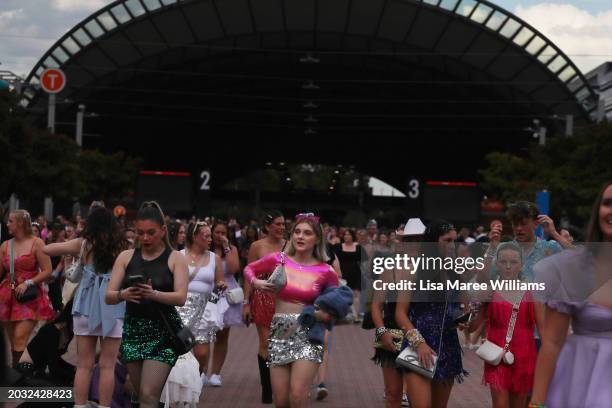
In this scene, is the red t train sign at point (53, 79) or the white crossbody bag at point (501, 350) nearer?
the white crossbody bag at point (501, 350)

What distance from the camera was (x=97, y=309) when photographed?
914 centimetres

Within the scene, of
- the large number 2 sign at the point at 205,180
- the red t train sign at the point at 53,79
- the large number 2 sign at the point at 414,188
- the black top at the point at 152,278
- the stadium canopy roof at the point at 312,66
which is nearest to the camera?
the black top at the point at 152,278

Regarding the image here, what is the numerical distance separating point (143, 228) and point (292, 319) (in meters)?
1.21

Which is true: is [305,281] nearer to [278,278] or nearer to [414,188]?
[278,278]

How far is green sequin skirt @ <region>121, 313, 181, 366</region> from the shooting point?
25.9ft

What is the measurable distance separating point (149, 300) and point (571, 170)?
151 ft

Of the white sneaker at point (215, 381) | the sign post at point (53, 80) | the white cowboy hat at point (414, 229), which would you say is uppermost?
the sign post at point (53, 80)

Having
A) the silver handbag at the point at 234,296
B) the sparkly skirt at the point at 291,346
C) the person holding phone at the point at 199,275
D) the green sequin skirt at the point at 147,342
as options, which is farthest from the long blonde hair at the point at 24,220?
the sparkly skirt at the point at 291,346

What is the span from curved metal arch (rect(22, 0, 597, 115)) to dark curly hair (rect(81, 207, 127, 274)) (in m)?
49.6

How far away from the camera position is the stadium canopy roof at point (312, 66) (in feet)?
195

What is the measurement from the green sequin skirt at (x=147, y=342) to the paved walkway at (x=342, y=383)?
3784 millimetres

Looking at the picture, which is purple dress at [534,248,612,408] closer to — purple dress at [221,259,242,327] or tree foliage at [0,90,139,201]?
purple dress at [221,259,242,327]

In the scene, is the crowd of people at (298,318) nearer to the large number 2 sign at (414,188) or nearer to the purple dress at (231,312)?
the purple dress at (231,312)

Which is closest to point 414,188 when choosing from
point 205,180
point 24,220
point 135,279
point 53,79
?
point 205,180
